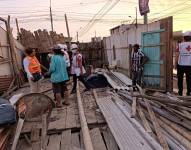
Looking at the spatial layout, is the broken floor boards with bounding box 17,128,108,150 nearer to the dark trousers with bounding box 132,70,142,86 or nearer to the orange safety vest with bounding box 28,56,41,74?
the orange safety vest with bounding box 28,56,41,74

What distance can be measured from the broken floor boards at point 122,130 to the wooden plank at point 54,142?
3.56ft

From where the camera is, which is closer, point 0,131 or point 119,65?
point 0,131

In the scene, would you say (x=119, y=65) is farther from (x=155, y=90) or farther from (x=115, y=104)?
(x=115, y=104)

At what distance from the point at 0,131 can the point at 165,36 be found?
22.8ft

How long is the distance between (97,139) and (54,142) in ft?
2.86

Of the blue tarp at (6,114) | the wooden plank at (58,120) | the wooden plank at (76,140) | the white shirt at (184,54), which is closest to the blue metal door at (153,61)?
the white shirt at (184,54)

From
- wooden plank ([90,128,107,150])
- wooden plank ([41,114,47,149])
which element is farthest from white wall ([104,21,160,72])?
wooden plank ([90,128,107,150])

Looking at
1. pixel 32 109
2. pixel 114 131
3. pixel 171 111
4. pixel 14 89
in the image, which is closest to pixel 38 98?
pixel 32 109

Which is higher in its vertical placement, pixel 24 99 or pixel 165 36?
pixel 165 36

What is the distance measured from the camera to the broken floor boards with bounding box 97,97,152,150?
5.31m

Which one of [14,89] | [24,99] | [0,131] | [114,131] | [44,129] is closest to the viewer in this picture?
[0,131]

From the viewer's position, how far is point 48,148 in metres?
6.11

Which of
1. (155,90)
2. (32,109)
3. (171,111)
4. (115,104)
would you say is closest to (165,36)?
(155,90)

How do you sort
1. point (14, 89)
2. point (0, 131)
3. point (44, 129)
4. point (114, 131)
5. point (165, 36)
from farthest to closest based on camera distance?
point (14, 89), point (165, 36), point (44, 129), point (114, 131), point (0, 131)
